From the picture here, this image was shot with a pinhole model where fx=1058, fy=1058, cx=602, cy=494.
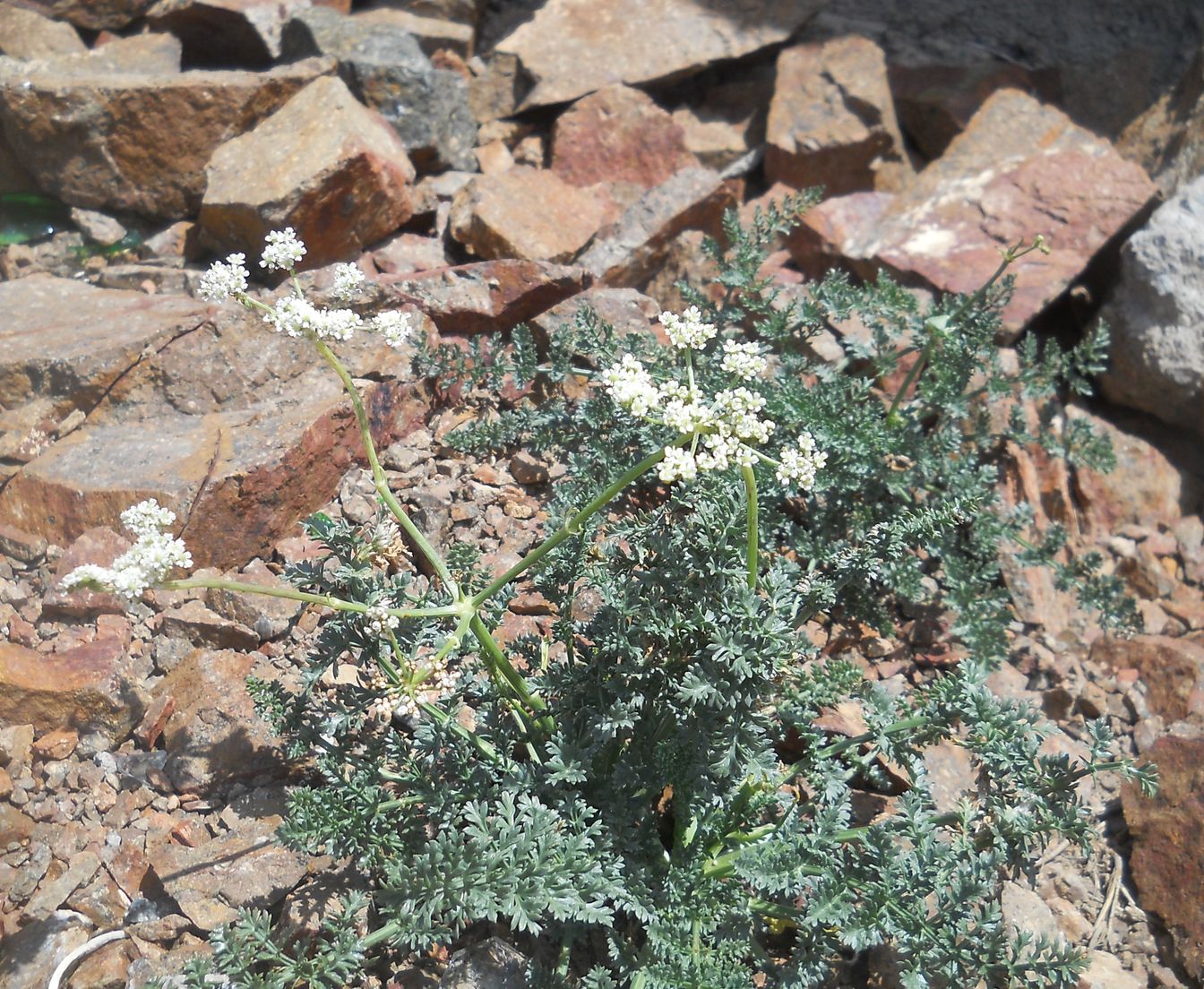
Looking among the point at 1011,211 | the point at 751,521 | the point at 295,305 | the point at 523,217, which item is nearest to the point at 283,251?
the point at 295,305

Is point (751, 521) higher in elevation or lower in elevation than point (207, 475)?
higher

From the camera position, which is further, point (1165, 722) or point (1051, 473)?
point (1051, 473)

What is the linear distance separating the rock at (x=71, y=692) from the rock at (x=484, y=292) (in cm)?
181

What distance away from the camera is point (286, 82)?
523cm

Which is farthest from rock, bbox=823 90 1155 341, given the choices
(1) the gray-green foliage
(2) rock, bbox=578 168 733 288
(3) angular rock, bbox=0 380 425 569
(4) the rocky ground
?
(3) angular rock, bbox=0 380 425 569

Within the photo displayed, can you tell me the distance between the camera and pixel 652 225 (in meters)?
5.16

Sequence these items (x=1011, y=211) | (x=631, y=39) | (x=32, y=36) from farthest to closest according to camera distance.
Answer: (x=631, y=39) < (x=32, y=36) < (x=1011, y=211)

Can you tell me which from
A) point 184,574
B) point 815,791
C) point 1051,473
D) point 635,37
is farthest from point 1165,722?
point 635,37

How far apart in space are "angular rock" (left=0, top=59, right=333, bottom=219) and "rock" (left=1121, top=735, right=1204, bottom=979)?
482 centimetres

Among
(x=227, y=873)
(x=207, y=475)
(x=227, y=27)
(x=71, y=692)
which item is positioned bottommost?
(x=227, y=873)

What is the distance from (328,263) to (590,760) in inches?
116

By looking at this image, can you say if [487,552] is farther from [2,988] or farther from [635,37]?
[635,37]

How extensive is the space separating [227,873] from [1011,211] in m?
4.65

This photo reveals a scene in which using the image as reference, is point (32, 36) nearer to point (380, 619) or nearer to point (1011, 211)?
point (380, 619)
